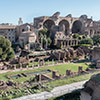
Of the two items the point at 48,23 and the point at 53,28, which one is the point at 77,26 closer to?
the point at 48,23

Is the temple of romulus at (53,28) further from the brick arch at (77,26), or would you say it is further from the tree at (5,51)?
the tree at (5,51)

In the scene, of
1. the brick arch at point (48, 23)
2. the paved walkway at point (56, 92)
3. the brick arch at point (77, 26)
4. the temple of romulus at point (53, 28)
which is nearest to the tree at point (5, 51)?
the paved walkway at point (56, 92)

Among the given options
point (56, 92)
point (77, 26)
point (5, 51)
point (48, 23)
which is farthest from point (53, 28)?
point (56, 92)

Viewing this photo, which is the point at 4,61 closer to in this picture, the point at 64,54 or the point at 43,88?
the point at 64,54

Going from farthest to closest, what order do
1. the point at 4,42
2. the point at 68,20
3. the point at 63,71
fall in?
the point at 68,20 < the point at 4,42 < the point at 63,71

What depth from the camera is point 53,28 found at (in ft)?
188

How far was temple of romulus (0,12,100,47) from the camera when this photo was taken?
49969mm

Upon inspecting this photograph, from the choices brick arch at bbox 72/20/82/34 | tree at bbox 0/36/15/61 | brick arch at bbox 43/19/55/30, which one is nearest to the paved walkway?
tree at bbox 0/36/15/61

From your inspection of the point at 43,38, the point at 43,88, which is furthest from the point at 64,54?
the point at 43,88

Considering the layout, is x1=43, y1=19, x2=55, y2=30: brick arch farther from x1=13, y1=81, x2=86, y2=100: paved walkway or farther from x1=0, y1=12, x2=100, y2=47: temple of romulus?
x1=13, y1=81, x2=86, y2=100: paved walkway

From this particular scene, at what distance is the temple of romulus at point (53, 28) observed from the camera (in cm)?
4997

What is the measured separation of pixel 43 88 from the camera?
15.4 m

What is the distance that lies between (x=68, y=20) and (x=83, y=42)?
1793 cm

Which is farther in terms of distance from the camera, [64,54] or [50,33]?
[50,33]
